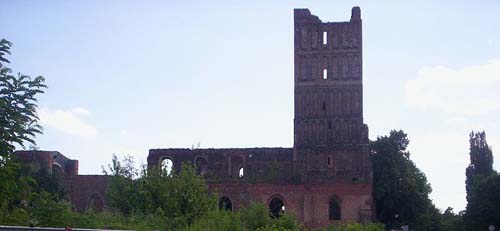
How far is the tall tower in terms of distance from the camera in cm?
6091

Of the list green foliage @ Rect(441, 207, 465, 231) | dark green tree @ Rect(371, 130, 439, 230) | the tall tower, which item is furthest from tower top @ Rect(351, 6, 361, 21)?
green foliage @ Rect(441, 207, 465, 231)

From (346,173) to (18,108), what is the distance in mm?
Result: 41397

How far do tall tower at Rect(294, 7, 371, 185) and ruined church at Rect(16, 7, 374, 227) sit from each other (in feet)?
0.26

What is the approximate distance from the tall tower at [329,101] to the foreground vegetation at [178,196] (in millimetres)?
3770

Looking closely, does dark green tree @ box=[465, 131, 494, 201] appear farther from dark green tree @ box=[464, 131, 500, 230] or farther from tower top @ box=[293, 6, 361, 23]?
tower top @ box=[293, 6, 361, 23]

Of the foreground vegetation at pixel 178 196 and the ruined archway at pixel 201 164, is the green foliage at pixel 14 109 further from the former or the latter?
the ruined archway at pixel 201 164

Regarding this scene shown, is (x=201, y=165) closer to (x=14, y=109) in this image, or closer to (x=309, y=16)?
(x=309, y=16)

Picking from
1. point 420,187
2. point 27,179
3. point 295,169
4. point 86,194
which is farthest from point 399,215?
point 27,179

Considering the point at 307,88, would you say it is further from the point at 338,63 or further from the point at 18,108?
the point at 18,108

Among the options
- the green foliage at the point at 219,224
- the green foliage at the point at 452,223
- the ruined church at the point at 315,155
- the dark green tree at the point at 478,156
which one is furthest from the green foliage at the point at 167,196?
the dark green tree at the point at 478,156

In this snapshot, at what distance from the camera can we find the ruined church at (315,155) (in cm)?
5881

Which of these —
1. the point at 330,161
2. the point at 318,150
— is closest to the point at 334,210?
the point at 330,161

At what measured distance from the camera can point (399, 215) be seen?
202 ft

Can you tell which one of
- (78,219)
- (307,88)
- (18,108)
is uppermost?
(307,88)
